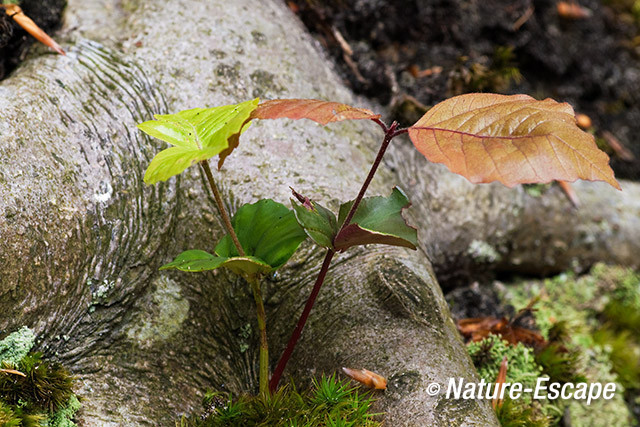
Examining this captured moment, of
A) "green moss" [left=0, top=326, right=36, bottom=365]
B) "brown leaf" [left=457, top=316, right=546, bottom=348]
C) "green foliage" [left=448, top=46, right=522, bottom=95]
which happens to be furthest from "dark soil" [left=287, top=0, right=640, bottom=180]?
"green moss" [left=0, top=326, right=36, bottom=365]

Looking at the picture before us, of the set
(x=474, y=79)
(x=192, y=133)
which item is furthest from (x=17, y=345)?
(x=474, y=79)

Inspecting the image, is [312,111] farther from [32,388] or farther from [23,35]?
[23,35]

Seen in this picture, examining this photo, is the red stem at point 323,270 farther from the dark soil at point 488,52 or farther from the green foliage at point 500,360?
the dark soil at point 488,52

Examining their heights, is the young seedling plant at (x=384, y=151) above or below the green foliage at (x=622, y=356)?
above

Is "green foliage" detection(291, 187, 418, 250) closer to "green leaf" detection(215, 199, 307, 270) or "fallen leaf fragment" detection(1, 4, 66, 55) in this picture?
"green leaf" detection(215, 199, 307, 270)

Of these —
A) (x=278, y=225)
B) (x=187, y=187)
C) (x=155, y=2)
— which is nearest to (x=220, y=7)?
(x=155, y=2)

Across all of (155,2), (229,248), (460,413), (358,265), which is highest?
(155,2)

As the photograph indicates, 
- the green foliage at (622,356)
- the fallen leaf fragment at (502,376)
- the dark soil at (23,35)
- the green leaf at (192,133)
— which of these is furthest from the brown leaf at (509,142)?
the green foliage at (622,356)

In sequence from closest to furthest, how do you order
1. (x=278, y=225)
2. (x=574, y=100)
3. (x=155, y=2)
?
(x=278, y=225) < (x=155, y=2) < (x=574, y=100)

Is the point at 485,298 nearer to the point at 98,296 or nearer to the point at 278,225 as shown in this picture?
the point at 278,225
